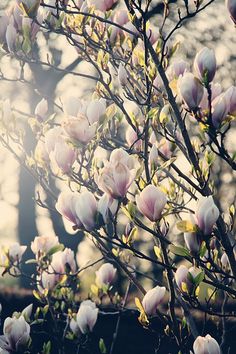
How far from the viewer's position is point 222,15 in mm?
5957

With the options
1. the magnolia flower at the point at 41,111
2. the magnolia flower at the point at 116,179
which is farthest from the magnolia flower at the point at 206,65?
the magnolia flower at the point at 41,111

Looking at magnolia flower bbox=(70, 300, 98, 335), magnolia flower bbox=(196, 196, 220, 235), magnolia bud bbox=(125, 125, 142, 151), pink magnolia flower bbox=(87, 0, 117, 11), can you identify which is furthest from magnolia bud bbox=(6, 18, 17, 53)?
magnolia flower bbox=(70, 300, 98, 335)

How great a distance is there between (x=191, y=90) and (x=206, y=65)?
0.30 ft

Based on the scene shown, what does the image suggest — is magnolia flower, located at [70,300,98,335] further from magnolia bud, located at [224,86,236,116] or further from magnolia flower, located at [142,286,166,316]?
magnolia bud, located at [224,86,236,116]

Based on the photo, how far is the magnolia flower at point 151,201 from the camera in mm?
1433

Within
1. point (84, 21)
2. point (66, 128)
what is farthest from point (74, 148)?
point (84, 21)

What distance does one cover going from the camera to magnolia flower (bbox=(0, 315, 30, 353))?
1924 mm

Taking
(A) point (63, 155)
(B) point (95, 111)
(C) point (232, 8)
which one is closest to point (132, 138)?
(B) point (95, 111)

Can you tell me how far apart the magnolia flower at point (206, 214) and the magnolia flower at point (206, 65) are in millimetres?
368

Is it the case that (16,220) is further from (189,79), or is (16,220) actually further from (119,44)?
(189,79)

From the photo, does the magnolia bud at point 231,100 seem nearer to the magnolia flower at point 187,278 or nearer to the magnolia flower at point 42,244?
the magnolia flower at point 187,278

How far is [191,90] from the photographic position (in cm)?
147

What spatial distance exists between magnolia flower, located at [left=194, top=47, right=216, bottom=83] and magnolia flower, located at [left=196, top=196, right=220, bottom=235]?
0.37 metres

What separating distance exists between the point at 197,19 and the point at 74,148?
4844 millimetres
